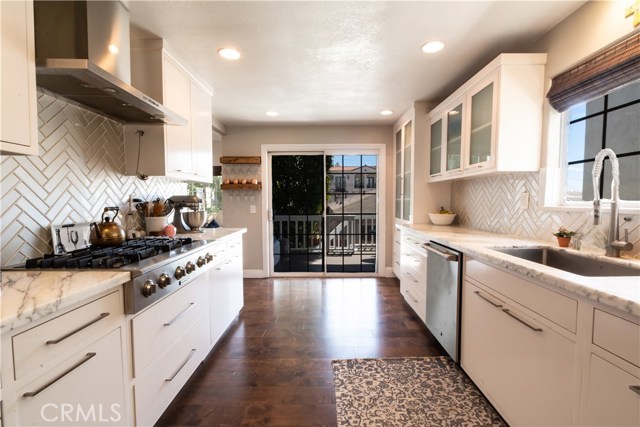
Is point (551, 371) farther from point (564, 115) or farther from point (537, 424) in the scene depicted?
point (564, 115)

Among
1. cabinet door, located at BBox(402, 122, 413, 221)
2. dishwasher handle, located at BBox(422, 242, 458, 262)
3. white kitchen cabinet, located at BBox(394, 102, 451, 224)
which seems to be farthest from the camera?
cabinet door, located at BBox(402, 122, 413, 221)

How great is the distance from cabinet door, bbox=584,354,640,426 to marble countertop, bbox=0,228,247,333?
1.78m

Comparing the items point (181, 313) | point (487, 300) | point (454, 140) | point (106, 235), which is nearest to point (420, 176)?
point (454, 140)

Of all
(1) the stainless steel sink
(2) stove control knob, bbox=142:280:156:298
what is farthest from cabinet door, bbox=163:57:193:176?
(1) the stainless steel sink

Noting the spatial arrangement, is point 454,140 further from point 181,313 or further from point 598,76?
point 181,313

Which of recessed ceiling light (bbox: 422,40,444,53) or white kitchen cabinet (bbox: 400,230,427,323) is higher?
recessed ceiling light (bbox: 422,40,444,53)

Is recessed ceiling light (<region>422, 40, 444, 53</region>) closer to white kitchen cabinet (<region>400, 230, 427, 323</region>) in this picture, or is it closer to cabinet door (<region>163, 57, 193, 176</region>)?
white kitchen cabinet (<region>400, 230, 427, 323</region>)

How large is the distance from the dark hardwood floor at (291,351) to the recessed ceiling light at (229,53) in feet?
7.78

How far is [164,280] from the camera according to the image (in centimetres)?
141

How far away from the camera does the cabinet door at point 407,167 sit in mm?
3473

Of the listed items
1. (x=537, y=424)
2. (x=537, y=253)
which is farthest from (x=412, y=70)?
(x=537, y=424)

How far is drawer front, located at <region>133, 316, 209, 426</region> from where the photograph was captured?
1291 mm

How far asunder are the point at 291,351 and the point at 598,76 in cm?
269

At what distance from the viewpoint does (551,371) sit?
43.9 inches
